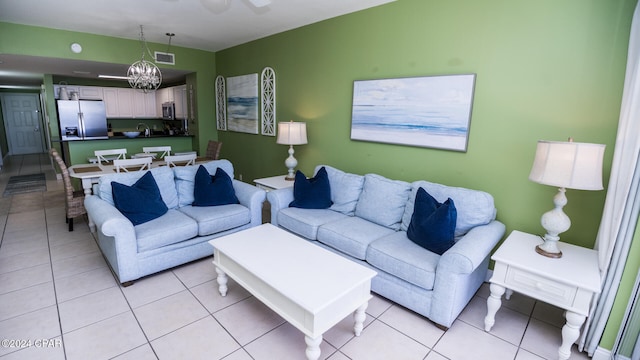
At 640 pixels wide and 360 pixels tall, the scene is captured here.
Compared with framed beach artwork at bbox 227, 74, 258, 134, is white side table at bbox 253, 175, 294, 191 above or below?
below

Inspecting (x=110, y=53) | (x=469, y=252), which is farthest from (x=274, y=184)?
(x=110, y=53)

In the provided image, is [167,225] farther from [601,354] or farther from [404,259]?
[601,354]

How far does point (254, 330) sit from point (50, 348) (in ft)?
4.11

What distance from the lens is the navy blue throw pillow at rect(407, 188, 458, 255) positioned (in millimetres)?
2318

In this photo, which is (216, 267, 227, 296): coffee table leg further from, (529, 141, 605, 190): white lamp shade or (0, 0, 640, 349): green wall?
(529, 141, 605, 190): white lamp shade

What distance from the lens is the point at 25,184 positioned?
6.02 meters

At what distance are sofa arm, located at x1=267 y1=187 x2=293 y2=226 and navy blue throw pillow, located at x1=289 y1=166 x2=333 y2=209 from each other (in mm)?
68

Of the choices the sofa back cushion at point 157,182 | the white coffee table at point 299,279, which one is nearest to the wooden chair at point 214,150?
the sofa back cushion at point 157,182

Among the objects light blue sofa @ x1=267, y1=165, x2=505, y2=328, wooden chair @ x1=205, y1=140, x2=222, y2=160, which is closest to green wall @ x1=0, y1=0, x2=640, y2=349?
light blue sofa @ x1=267, y1=165, x2=505, y2=328

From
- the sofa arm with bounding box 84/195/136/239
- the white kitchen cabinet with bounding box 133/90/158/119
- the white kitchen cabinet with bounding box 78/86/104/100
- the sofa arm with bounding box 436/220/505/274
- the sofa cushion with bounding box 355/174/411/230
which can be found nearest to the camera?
the sofa arm with bounding box 436/220/505/274

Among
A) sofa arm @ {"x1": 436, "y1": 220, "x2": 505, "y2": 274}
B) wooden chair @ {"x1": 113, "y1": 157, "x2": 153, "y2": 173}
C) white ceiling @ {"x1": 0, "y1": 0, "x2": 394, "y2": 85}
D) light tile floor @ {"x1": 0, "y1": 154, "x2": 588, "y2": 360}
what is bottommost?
light tile floor @ {"x1": 0, "y1": 154, "x2": 588, "y2": 360}

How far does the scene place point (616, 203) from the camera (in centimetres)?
181

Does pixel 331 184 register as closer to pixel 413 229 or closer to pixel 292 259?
pixel 413 229

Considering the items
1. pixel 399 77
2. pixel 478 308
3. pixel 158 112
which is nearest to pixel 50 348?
pixel 478 308
